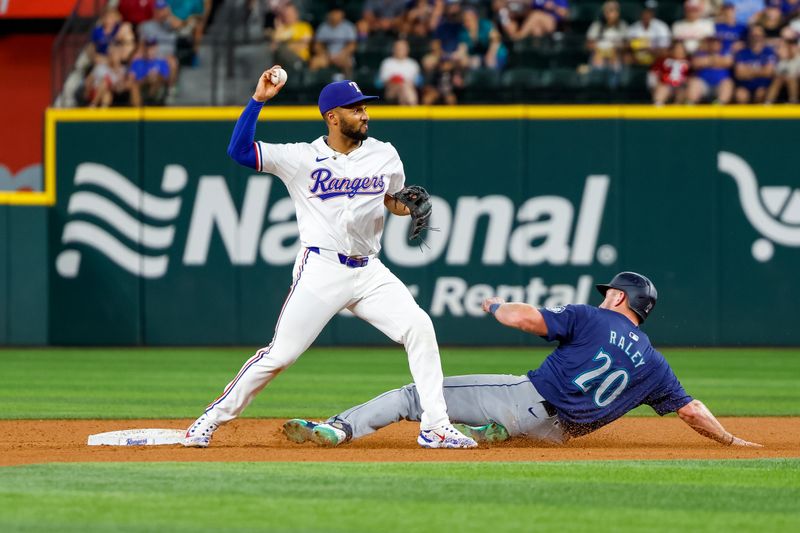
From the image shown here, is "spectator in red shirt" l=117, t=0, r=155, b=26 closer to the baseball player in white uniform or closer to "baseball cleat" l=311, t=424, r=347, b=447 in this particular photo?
the baseball player in white uniform

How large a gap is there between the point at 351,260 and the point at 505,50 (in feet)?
32.4

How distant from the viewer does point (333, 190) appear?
7.26 meters

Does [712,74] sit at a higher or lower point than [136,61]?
higher

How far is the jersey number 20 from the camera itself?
23.8 feet

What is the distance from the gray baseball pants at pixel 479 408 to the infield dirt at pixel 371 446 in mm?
111

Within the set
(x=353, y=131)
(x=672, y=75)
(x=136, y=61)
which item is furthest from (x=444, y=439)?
(x=136, y=61)

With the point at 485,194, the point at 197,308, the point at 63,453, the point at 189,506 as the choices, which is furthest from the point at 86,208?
the point at 189,506

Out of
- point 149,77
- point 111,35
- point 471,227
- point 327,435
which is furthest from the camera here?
point 111,35

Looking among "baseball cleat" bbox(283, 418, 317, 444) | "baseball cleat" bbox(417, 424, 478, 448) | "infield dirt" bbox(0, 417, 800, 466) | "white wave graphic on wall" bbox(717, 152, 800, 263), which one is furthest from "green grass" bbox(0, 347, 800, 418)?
"baseball cleat" bbox(417, 424, 478, 448)

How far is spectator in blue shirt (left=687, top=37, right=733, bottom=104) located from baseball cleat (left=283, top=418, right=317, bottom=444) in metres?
10.0

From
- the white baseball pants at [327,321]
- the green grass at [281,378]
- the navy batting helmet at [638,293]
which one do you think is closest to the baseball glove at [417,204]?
the white baseball pants at [327,321]

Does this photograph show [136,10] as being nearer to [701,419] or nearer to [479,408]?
[479,408]

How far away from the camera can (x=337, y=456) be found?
23.0ft

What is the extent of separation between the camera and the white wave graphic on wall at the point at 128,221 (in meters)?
16.8
